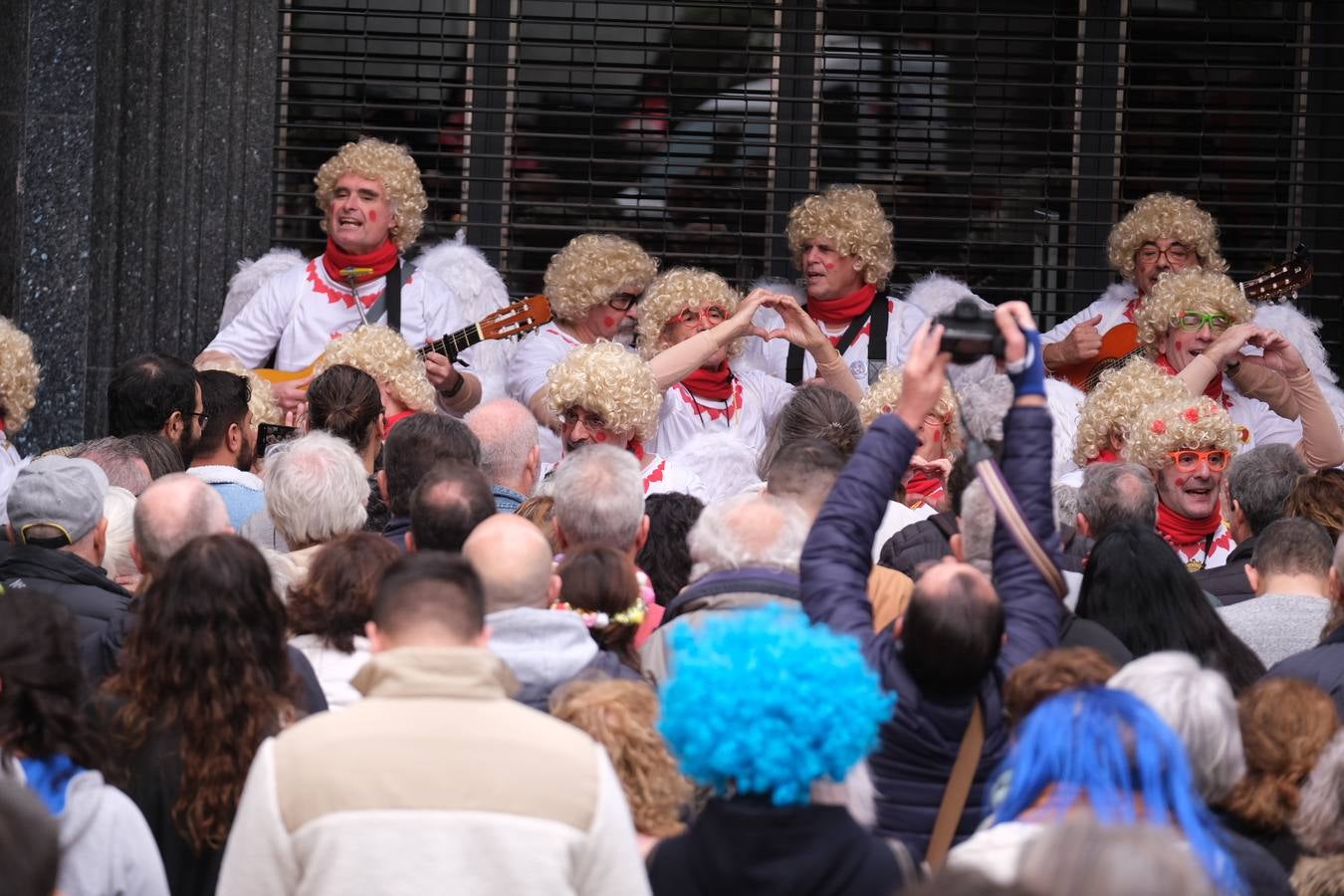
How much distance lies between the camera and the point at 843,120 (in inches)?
Answer: 362

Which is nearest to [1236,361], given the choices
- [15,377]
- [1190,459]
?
[1190,459]

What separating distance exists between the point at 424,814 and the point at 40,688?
0.85 m

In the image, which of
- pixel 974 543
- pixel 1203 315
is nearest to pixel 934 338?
pixel 974 543

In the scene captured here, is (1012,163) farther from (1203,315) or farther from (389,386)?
(389,386)

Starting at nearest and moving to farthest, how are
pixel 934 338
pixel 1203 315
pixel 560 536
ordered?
pixel 934 338, pixel 560 536, pixel 1203 315

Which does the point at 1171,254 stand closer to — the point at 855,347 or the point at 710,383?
the point at 855,347

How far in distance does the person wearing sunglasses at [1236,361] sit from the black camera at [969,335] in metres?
3.59

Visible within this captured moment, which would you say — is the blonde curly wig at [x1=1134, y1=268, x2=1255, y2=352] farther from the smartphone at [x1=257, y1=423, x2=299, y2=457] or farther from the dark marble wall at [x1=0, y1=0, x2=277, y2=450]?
the dark marble wall at [x1=0, y1=0, x2=277, y2=450]

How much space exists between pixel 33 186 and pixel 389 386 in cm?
165

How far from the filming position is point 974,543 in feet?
13.9

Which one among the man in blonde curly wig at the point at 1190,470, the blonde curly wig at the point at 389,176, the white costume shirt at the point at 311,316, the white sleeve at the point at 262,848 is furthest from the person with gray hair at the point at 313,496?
the blonde curly wig at the point at 389,176

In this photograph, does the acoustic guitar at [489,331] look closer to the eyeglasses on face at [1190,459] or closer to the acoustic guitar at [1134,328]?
the acoustic guitar at [1134,328]

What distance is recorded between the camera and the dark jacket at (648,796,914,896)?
2.92m

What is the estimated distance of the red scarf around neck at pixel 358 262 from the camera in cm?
819
